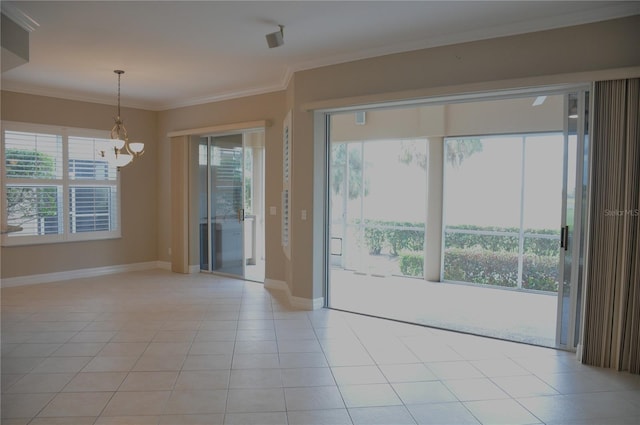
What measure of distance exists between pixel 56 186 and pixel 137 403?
4.57 meters

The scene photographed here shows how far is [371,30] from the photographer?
3.72 meters

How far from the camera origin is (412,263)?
7.18 m

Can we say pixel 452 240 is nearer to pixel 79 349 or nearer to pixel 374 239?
pixel 374 239

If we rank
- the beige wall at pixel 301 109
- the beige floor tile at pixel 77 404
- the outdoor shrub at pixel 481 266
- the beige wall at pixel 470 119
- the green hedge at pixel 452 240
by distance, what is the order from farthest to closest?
the outdoor shrub at pixel 481 266 → the green hedge at pixel 452 240 → the beige wall at pixel 470 119 → the beige wall at pixel 301 109 → the beige floor tile at pixel 77 404

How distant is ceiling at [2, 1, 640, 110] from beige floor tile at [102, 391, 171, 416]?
2834mm

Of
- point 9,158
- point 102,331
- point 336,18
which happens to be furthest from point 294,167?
point 9,158

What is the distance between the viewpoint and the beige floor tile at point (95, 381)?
113 inches

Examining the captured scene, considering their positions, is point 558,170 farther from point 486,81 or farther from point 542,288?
point 486,81

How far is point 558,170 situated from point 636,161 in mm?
3048

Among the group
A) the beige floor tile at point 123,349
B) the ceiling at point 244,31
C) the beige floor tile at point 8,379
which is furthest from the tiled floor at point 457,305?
the beige floor tile at point 8,379

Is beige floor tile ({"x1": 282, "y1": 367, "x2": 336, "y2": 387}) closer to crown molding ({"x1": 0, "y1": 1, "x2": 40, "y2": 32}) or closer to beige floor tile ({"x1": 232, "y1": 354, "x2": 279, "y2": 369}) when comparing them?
beige floor tile ({"x1": 232, "y1": 354, "x2": 279, "y2": 369})

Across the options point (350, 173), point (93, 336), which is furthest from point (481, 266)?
point (93, 336)

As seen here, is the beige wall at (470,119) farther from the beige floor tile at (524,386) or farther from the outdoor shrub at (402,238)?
the beige floor tile at (524,386)

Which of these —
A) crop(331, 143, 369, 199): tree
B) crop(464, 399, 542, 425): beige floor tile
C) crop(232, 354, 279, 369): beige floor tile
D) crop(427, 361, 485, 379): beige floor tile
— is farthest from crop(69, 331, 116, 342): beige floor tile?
crop(331, 143, 369, 199): tree
